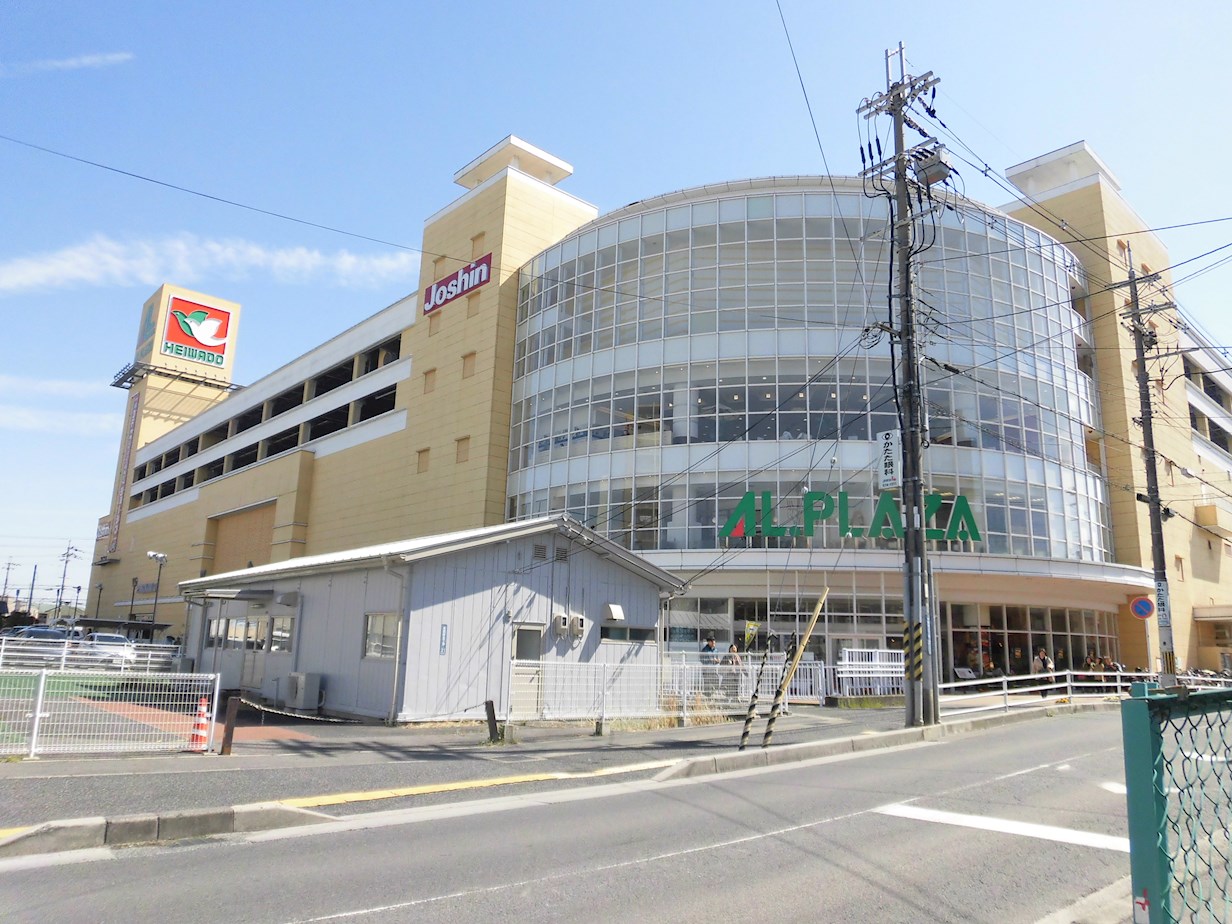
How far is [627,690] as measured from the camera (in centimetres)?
1845

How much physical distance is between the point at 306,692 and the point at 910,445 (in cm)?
1450

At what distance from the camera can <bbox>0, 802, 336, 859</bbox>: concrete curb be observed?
7.11 m

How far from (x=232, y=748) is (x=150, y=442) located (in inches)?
2782

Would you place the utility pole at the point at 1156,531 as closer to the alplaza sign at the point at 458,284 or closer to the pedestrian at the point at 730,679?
the pedestrian at the point at 730,679

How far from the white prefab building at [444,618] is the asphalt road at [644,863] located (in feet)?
25.7

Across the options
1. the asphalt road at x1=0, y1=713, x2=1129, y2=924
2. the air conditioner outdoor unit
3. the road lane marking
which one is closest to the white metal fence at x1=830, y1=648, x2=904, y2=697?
the asphalt road at x1=0, y1=713, x2=1129, y2=924

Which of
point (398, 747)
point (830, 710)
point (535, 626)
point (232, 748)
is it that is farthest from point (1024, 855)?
point (830, 710)

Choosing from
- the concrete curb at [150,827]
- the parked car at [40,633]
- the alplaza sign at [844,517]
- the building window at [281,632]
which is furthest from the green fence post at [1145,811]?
the parked car at [40,633]

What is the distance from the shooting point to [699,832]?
8.08 meters

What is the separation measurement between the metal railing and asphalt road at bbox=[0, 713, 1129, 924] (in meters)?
6.80

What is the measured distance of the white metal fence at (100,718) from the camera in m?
11.9

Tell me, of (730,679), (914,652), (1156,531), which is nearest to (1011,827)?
(914,652)

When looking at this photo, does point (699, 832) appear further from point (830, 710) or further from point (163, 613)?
point (163, 613)

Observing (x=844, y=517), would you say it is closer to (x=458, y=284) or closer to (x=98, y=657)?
(x=458, y=284)
